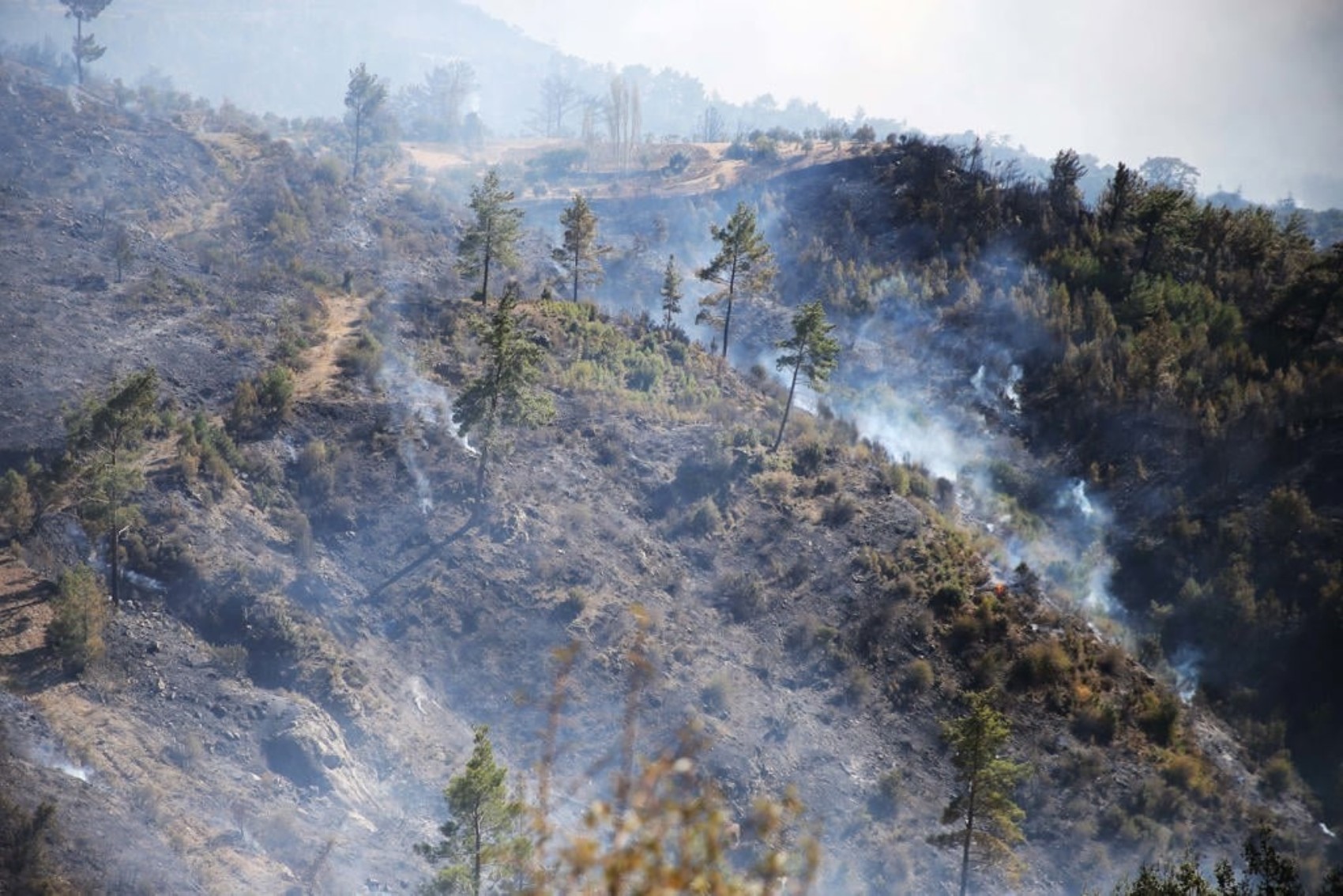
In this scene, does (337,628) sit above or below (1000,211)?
below

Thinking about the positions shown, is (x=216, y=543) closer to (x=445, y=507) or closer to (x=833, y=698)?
(x=445, y=507)

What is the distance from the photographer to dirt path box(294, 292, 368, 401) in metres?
39.1

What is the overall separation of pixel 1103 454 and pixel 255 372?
4130cm

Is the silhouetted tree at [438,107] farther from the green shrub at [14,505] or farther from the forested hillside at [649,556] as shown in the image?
the green shrub at [14,505]

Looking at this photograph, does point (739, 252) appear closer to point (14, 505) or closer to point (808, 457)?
point (808, 457)

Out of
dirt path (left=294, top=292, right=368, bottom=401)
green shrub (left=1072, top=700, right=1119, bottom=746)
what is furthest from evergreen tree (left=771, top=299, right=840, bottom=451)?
dirt path (left=294, top=292, right=368, bottom=401)

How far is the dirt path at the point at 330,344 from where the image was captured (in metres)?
39.1

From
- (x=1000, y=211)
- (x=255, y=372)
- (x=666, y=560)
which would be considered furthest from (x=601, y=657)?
(x=1000, y=211)

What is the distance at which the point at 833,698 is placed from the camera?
99.5ft

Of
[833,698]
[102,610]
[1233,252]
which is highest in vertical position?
[1233,252]

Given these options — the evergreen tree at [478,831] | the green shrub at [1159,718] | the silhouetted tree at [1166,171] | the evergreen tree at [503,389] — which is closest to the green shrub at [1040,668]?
the green shrub at [1159,718]

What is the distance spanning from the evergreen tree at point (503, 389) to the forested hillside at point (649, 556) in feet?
0.57

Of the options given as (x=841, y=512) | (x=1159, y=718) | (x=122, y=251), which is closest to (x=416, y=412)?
(x=841, y=512)

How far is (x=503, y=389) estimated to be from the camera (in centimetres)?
3412
